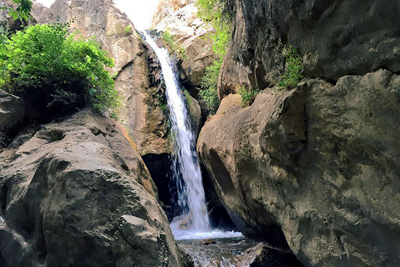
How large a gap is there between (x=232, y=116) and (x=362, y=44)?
3685mm

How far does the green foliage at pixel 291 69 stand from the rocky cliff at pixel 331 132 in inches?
4.5

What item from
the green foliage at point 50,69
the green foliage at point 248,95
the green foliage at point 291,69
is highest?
the green foliage at point 50,69

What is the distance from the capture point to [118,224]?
269 cm

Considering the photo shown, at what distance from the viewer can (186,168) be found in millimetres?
10969

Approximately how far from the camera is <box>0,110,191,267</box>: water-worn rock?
2.62 m

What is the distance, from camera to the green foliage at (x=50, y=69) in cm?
526

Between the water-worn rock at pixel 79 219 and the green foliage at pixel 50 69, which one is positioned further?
the green foliage at pixel 50 69

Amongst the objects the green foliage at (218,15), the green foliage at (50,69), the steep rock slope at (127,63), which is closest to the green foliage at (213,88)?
the steep rock slope at (127,63)

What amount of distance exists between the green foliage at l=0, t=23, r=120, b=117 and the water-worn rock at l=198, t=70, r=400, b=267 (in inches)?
132

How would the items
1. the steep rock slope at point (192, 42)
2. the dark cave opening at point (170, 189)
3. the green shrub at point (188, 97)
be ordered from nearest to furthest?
the dark cave opening at point (170, 189) → the green shrub at point (188, 97) → the steep rock slope at point (192, 42)

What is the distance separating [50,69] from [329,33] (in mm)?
4745

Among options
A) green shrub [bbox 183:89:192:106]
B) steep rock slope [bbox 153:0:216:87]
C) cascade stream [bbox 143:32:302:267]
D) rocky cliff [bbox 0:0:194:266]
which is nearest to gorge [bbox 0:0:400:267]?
rocky cliff [bbox 0:0:194:266]

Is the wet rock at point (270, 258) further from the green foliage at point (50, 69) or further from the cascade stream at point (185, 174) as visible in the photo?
the green foliage at point (50, 69)

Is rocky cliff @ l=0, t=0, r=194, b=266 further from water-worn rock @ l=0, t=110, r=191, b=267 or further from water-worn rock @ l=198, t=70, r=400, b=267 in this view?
water-worn rock @ l=198, t=70, r=400, b=267
